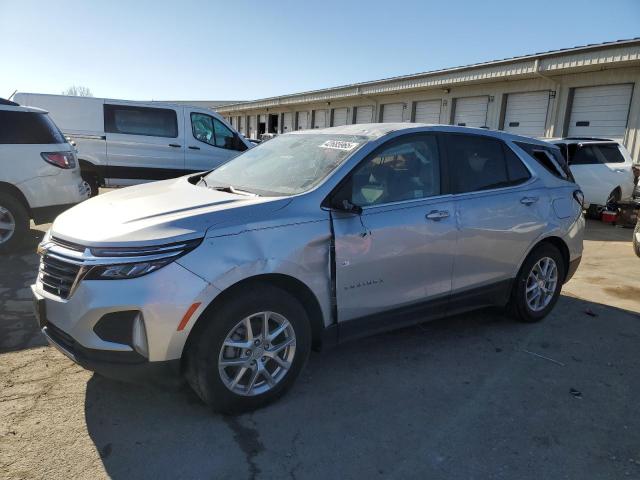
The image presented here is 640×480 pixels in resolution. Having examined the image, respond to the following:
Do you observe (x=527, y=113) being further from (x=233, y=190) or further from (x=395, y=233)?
(x=233, y=190)

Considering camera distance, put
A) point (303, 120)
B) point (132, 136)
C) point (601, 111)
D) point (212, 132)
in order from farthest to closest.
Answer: point (303, 120), point (601, 111), point (212, 132), point (132, 136)

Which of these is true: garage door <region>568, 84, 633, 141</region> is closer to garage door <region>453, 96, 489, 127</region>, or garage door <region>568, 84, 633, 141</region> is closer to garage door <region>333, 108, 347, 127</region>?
garage door <region>453, 96, 489, 127</region>

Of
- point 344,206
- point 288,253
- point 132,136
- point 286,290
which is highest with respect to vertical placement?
point 132,136

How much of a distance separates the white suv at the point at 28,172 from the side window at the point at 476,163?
5233 mm

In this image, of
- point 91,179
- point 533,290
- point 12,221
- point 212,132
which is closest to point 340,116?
point 212,132

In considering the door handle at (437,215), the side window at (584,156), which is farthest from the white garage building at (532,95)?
the door handle at (437,215)

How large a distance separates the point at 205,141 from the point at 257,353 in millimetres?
8397

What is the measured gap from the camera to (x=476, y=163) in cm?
411

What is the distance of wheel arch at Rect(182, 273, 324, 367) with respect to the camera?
2.75m

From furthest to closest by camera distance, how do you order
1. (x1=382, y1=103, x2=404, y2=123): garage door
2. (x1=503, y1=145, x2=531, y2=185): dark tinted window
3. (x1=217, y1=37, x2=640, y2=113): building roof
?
(x1=382, y1=103, x2=404, y2=123): garage door
(x1=217, y1=37, x2=640, y2=113): building roof
(x1=503, y1=145, x2=531, y2=185): dark tinted window

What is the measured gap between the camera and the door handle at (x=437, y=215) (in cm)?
362

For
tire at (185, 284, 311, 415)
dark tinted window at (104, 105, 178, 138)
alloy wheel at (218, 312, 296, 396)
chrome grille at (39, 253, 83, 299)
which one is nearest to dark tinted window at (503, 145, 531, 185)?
tire at (185, 284, 311, 415)

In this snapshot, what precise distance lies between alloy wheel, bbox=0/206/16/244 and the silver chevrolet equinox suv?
3.65m

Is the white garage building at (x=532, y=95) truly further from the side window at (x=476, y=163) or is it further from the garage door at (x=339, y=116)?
the side window at (x=476, y=163)
